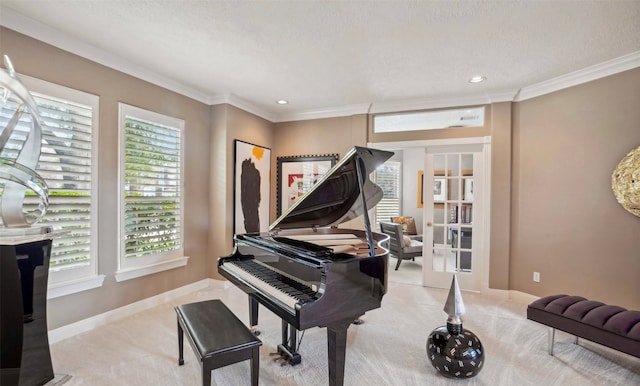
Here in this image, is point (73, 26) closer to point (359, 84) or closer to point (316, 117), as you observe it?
point (359, 84)

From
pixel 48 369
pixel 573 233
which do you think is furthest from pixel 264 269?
pixel 573 233

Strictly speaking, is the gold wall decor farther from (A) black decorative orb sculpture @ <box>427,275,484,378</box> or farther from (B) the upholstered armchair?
(B) the upholstered armchair

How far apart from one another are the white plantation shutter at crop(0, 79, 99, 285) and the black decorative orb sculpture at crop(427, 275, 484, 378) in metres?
2.99

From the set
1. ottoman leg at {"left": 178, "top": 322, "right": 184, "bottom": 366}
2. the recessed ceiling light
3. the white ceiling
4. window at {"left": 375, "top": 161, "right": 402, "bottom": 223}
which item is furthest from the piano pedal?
window at {"left": 375, "top": 161, "right": 402, "bottom": 223}

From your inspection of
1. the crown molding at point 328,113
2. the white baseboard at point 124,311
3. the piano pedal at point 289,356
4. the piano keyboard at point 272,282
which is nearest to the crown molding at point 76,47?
the crown molding at point 328,113

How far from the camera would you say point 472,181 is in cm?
424

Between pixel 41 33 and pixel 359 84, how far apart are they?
3.05 metres

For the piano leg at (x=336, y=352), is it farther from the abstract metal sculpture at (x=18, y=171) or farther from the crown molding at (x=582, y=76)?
the crown molding at (x=582, y=76)

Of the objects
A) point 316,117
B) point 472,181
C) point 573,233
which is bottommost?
point 573,233

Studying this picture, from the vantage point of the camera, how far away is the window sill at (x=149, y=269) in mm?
3200

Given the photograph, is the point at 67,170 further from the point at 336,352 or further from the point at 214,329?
the point at 336,352

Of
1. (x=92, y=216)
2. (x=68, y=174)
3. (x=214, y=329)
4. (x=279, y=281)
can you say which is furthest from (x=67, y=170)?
(x=279, y=281)

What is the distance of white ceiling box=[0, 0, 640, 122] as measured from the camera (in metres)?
2.27

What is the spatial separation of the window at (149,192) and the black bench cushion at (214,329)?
1470mm
